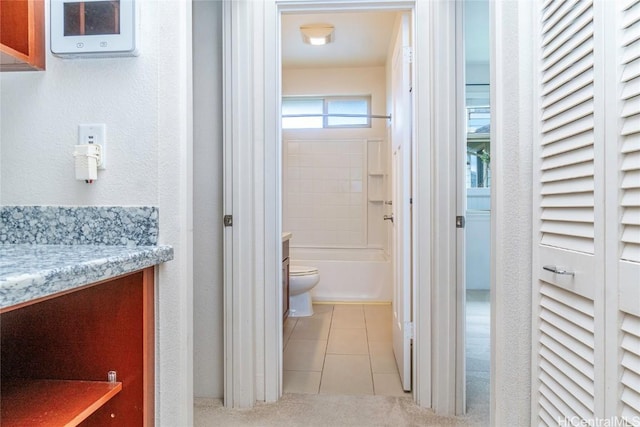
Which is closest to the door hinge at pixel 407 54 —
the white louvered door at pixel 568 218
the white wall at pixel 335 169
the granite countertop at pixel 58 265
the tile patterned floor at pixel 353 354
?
the white louvered door at pixel 568 218

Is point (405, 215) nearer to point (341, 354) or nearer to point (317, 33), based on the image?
point (341, 354)

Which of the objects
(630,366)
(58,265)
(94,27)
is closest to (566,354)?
(630,366)

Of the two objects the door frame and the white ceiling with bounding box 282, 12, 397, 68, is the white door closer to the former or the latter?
the door frame

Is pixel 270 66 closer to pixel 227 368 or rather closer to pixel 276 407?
pixel 227 368

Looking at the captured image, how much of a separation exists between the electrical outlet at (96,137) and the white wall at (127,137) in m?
0.02

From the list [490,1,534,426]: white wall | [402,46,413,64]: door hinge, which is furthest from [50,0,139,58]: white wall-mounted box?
[402,46,413,64]: door hinge

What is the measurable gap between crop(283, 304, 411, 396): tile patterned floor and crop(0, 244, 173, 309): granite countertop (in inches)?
54.5

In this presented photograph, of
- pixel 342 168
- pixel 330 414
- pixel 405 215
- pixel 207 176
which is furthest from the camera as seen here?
pixel 342 168

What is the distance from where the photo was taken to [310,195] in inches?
178

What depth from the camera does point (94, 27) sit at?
102 centimetres

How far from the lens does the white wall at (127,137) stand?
1028 mm

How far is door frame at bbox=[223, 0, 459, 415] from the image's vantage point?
1.75 meters

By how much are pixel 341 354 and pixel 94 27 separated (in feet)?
7.15

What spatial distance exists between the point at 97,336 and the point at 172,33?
80cm
